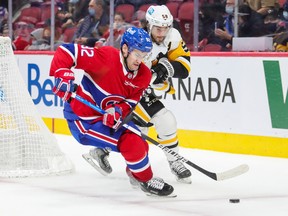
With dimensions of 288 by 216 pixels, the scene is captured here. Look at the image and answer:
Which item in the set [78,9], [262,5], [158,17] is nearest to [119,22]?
[78,9]

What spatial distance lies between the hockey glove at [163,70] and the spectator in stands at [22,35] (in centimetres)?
414

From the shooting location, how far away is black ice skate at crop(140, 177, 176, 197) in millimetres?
4309

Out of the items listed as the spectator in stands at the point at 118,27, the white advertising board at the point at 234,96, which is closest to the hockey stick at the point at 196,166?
the white advertising board at the point at 234,96

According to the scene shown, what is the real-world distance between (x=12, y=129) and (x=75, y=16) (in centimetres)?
342

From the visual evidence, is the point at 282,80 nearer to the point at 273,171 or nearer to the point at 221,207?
the point at 273,171

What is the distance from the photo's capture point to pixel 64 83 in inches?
169

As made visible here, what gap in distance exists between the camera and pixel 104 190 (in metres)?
4.63

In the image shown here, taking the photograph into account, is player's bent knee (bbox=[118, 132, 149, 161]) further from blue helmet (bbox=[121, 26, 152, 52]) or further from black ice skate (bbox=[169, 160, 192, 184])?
black ice skate (bbox=[169, 160, 192, 184])

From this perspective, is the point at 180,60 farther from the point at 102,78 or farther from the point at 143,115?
the point at 102,78

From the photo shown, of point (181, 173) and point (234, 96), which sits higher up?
point (234, 96)

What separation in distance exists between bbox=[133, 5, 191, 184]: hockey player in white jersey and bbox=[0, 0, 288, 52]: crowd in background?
60.9 inches

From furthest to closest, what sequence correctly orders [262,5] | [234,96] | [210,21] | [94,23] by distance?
[94,23] → [210,21] → [262,5] → [234,96]

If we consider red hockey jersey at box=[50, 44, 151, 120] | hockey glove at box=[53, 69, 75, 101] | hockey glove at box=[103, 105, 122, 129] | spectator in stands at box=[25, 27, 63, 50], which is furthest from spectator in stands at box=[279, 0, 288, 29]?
spectator in stands at box=[25, 27, 63, 50]

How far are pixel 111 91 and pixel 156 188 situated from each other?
0.60 m
